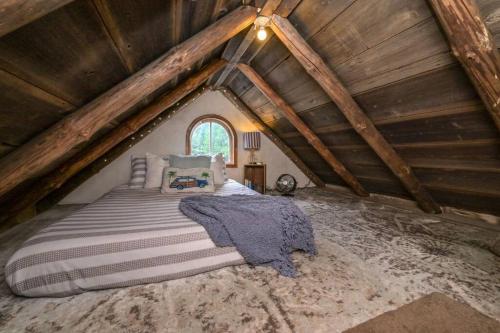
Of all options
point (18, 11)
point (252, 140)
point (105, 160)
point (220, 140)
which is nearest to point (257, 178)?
point (252, 140)

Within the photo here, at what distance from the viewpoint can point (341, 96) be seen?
2.05 metres

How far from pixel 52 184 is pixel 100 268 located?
1536 mm

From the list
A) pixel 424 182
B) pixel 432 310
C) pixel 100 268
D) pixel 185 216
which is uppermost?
pixel 424 182

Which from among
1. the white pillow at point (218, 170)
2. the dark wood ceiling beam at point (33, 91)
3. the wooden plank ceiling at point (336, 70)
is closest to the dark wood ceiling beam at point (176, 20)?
the wooden plank ceiling at point (336, 70)

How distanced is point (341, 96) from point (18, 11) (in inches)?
83.0

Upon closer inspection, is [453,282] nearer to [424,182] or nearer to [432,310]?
[432,310]

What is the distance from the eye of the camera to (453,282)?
1.34 meters

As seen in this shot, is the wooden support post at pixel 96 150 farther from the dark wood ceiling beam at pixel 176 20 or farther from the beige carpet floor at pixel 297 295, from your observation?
the dark wood ceiling beam at pixel 176 20

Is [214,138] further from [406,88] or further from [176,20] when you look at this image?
[406,88]

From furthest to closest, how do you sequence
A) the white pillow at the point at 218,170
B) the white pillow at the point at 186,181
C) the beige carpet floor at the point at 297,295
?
the white pillow at the point at 218,170 → the white pillow at the point at 186,181 → the beige carpet floor at the point at 297,295

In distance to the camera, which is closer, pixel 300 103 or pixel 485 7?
pixel 485 7

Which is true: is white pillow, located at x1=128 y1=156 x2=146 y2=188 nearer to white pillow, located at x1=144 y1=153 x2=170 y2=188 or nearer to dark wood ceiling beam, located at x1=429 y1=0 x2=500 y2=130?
white pillow, located at x1=144 y1=153 x2=170 y2=188

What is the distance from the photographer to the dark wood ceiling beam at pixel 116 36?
86 centimetres

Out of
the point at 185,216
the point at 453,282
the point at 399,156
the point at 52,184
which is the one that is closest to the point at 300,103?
the point at 399,156
